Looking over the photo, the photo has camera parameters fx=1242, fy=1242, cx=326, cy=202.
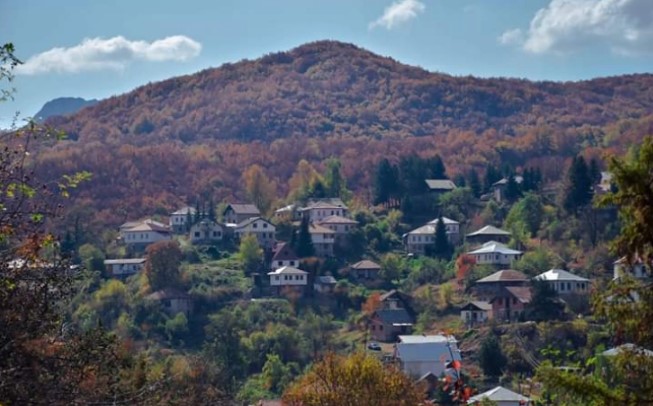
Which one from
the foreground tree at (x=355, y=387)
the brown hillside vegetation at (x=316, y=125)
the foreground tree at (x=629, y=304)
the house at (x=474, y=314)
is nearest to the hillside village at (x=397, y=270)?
the house at (x=474, y=314)

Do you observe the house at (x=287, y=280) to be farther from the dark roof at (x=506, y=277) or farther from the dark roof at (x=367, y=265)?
the dark roof at (x=506, y=277)

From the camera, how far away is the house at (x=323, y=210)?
74.9m

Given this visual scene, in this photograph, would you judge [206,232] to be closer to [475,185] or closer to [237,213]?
[237,213]

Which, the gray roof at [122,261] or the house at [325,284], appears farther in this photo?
the gray roof at [122,261]

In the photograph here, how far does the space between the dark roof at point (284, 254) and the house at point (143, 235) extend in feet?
28.7

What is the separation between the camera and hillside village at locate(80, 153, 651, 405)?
50.7m

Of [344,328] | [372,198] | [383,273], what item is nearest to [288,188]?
[372,198]

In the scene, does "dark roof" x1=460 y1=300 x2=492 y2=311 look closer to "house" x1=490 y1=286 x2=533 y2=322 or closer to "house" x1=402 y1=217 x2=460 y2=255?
"house" x1=490 y1=286 x2=533 y2=322

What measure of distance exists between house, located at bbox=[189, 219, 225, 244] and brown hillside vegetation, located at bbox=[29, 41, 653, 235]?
10938 millimetres

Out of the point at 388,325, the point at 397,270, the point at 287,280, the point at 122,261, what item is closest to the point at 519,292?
the point at 388,325

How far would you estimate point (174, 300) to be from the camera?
59625 millimetres

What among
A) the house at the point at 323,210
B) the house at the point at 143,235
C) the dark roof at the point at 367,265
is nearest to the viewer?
the dark roof at the point at 367,265

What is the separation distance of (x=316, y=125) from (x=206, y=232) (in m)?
76.5

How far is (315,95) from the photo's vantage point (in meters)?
164
